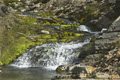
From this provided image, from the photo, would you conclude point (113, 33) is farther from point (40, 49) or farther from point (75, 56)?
point (40, 49)

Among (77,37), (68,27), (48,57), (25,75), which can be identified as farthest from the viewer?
(68,27)

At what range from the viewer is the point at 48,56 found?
1190 inches

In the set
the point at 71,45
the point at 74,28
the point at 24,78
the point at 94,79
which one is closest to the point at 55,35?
the point at 71,45

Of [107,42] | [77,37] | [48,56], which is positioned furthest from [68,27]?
[107,42]

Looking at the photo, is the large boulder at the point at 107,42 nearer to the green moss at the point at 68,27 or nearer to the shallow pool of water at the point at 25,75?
the shallow pool of water at the point at 25,75

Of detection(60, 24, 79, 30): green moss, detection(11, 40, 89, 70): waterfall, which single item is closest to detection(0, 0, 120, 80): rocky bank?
detection(60, 24, 79, 30): green moss

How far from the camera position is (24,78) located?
62.2ft

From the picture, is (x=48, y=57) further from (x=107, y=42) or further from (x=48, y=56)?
(x=107, y=42)

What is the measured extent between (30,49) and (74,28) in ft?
67.5

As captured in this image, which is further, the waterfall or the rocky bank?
the waterfall

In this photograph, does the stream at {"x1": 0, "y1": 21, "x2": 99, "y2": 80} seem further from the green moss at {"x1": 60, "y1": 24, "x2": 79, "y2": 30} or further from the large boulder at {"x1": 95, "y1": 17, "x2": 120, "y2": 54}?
the green moss at {"x1": 60, "y1": 24, "x2": 79, "y2": 30}

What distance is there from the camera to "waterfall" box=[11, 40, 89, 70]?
96.4 ft

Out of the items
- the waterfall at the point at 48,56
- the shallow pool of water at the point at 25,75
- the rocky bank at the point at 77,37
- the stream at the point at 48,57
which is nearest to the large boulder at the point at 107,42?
the rocky bank at the point at 77,37

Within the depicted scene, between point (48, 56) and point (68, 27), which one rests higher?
point (68, 27)
